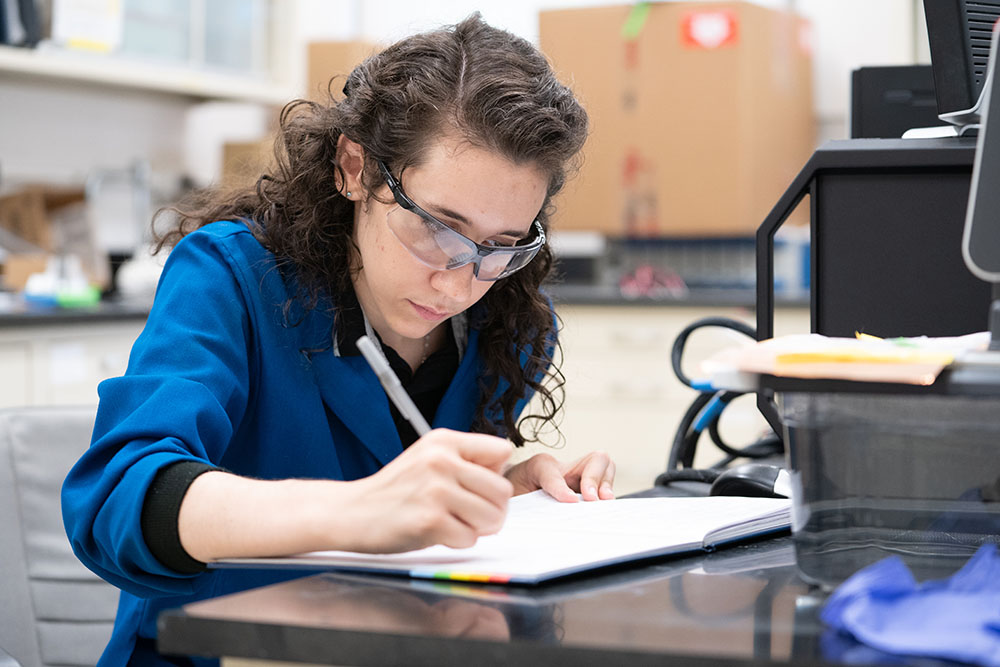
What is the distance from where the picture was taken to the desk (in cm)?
54

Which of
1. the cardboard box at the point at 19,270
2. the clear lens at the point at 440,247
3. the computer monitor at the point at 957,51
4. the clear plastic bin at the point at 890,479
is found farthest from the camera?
the cardboard box at the point at 19,270

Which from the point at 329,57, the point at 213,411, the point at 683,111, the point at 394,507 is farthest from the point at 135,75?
the point at 394,507

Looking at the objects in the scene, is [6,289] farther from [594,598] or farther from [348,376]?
[594,598]

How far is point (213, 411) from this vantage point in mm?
859

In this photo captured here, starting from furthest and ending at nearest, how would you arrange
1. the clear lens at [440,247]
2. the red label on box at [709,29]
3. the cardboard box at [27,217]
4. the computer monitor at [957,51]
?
the red label on box at [709,29] < the cardboard box at [27,217] < the clear lens at [440,247] < the computer monitor at [957,51]

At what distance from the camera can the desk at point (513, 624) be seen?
0.54 meters

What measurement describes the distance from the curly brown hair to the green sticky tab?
2.68 m

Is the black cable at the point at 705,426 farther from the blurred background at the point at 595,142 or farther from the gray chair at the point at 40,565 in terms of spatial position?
the blurred background at the point at 595,142

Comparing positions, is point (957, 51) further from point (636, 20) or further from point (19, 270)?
point (636, 20)

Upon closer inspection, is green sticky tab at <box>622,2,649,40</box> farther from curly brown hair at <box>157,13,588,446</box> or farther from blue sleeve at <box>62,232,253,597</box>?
blue sleeve at <box>62,232,253,597</box>

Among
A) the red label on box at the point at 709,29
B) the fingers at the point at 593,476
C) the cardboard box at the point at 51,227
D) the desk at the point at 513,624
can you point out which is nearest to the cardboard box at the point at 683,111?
the red label on box at the point at 709,29

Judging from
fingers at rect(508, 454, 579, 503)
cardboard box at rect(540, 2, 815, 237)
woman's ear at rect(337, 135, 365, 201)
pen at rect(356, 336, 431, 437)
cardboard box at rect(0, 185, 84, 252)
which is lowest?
fingers at rect(508, 454, 579, 503)

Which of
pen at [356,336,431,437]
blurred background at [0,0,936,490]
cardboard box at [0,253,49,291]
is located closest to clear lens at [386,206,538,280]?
pen at [356,336,431,437]

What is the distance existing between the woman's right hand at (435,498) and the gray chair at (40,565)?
62cm
